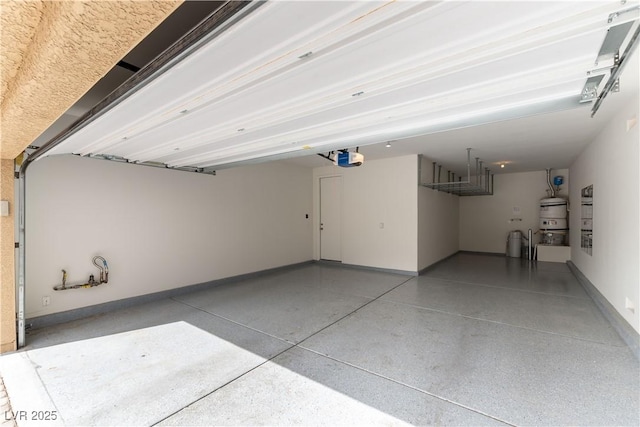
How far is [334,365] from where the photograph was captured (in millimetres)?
2297

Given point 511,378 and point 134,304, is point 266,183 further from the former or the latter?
point 511,378

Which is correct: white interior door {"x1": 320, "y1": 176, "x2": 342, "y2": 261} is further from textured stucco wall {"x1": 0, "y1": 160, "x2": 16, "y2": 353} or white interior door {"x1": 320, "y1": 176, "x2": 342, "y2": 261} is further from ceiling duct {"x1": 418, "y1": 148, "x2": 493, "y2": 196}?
textured stucco wall {"x1": 0, "y1": 160, "x2": 16, "y2": 353}

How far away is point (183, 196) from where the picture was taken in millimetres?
4418

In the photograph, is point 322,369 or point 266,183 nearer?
point 322,369

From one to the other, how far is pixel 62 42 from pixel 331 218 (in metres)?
6.14

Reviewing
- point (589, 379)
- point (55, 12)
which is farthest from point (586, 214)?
point (55, 12)

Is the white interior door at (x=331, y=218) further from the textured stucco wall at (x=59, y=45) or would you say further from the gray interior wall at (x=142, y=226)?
the textured stucco wall at (x=59, y=45)

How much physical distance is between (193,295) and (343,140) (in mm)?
3491

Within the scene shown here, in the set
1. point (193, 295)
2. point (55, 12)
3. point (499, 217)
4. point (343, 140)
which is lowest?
point (193, 295)

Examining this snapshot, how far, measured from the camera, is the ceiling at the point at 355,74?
1064 mm

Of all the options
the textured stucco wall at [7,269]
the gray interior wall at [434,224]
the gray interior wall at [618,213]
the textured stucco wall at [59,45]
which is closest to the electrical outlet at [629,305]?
the gray interior wall at [618,213]

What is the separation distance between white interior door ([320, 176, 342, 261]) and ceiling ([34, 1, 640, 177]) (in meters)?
3.79

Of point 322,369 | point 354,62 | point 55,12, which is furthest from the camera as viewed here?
point 322,369

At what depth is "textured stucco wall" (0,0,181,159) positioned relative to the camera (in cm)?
70
